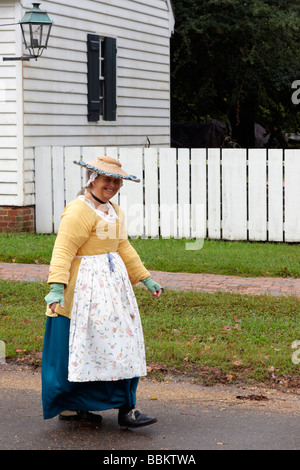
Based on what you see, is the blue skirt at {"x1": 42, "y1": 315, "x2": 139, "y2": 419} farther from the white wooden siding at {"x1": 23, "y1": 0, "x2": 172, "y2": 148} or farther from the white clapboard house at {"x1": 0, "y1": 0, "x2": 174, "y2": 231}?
the white wooden siding at {"x1": 23, "y1": 0, "x2": 172, "y2": 148}

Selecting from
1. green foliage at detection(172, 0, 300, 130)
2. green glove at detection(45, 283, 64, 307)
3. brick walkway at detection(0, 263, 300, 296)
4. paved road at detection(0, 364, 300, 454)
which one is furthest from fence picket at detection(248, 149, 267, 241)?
green foliage at detection(172, 0, 300, 130)

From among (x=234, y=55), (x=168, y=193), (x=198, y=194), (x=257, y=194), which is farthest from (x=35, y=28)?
(x=234, y=55)

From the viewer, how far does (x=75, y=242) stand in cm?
512

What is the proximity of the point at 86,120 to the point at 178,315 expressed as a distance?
7853mm

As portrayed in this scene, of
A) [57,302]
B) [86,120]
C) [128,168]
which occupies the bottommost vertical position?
[57,302]

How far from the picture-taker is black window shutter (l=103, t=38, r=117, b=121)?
1580cm

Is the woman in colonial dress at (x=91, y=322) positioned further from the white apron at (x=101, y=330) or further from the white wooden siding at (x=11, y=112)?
the white wooden siding at (x=11, y=112)

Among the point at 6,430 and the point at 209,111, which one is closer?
the point at 6,430

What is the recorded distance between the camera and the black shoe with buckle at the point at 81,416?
5.28 metres

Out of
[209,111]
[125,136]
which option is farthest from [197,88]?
[125,136]

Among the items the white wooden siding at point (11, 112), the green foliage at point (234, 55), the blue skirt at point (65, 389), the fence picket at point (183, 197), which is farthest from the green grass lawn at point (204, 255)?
the green foliage at point (234, 55)

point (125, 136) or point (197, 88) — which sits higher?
point (197, 88)

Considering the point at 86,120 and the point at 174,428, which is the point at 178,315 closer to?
the point at 174,428

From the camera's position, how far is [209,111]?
23.9 meters
